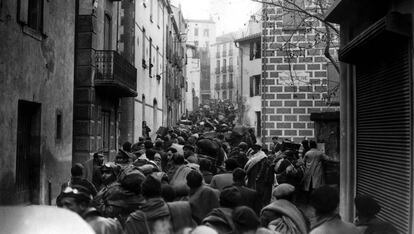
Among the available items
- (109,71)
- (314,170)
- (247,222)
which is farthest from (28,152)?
(247,222)

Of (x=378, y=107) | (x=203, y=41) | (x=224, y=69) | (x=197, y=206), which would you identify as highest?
(x=203, y=41)

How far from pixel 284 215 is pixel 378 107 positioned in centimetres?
383

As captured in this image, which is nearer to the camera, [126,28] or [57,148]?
[57,148]

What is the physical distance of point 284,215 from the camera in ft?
17.6

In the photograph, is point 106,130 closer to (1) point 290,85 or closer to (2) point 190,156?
(1) point 290,85

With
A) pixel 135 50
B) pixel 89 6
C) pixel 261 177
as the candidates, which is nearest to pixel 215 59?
pixel 135 50

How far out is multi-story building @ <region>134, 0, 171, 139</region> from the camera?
22.9 meters

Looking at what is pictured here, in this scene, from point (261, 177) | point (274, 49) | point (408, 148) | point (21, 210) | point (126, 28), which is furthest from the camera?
point (126, 28)

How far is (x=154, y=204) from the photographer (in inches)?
207

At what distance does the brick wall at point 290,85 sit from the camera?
17.4 metres

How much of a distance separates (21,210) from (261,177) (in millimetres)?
6625

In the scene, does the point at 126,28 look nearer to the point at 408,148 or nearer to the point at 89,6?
the point at 89,6

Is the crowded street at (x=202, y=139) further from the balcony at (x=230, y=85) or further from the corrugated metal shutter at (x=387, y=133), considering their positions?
the balcony at (x=230, y=85)

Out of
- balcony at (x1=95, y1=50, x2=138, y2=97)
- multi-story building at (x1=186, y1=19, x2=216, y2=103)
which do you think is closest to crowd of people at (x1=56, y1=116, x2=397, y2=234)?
balcony at (x1=95, y1=50, x2=138, y2=97)
